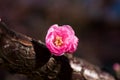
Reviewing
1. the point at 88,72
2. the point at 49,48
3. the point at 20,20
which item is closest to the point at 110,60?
the point at 20,20

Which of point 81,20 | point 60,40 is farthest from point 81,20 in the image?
point 60,40

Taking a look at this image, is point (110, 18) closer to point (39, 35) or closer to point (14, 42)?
point (39, 35)

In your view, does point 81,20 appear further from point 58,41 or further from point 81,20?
point 58,41

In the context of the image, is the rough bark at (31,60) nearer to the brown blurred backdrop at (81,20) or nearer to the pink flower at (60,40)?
the pink flower at (60,40)

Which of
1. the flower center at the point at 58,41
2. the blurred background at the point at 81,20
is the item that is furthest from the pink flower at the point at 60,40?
the blurred background at the point at 81,20

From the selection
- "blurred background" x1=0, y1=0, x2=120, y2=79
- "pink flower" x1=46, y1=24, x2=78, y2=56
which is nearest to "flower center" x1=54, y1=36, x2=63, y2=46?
"pink flower" x1=46, y1=24, x2=78, y2=56

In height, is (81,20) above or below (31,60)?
above
